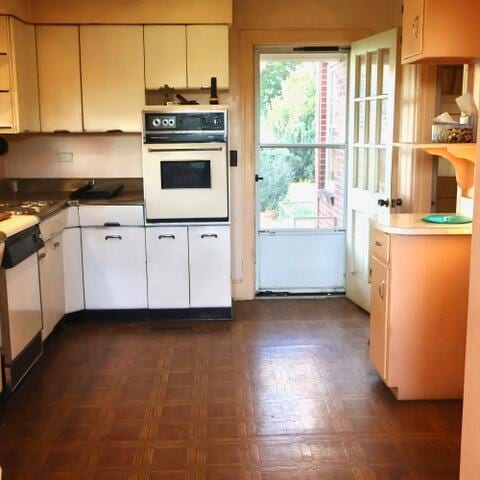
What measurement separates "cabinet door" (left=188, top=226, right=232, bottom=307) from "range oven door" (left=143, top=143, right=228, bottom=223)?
0.11 meters

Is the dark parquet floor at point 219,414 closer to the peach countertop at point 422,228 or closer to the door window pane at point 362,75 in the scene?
the peach countertop at point 422,228

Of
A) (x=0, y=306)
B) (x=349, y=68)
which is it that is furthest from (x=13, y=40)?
(x=349, y=68)

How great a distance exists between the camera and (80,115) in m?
4.55

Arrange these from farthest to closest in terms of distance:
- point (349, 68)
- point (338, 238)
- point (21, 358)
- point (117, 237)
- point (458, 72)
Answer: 1. point (338, 238)
2. point (349, 68)
3. point (117, 237)
4. point (458, 72)
5. point (21, 358)

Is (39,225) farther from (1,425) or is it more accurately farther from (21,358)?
(1,425)

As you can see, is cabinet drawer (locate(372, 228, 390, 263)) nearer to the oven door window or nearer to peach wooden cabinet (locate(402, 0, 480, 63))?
peach wooden cabinet (locate(402, 0, 480, 63))

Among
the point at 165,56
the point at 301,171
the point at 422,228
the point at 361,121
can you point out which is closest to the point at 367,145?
the point at 361,121

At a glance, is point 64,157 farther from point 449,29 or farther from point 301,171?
point 449,29

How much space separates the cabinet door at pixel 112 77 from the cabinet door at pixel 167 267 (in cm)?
84

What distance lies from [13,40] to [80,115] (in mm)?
682

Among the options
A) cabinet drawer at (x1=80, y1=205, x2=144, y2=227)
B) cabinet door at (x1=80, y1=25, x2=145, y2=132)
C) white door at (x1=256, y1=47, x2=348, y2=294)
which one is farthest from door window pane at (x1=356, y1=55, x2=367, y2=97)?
cabinet drawer at (x1=80, y1=205, x2=144, y2=227)

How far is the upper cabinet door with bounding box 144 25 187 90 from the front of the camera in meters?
4.45

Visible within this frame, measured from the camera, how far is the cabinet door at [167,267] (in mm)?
4441

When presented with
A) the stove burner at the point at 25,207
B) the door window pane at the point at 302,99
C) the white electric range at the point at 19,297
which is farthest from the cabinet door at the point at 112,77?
the white electric range at the point at 19,297
